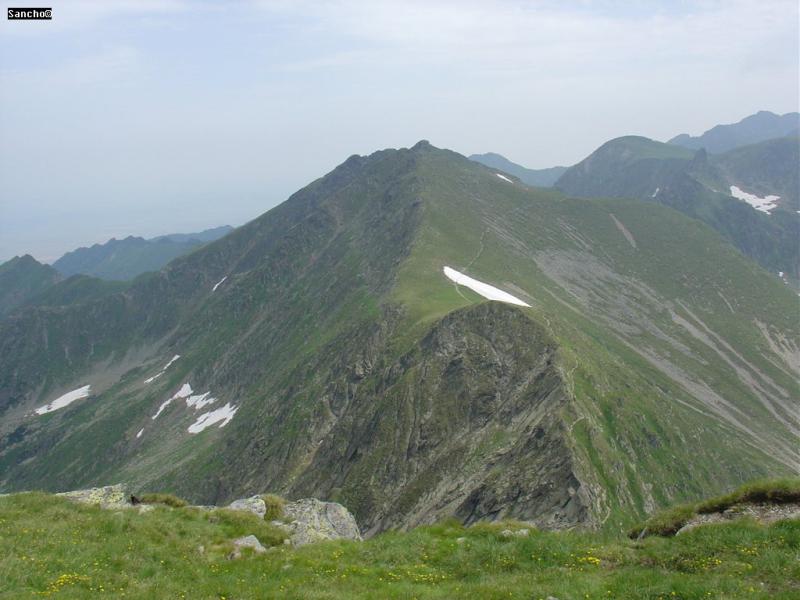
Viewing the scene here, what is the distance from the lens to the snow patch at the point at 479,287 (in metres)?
125

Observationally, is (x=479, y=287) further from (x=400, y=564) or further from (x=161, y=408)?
(x=161, y=408)

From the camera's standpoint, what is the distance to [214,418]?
544 feet

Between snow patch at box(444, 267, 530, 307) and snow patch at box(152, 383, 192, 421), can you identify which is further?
snow patch at box(152, 383, 192, 421)

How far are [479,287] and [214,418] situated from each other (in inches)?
3766

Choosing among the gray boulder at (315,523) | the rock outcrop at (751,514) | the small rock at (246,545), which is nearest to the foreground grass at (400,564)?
the small rock at (246,545)

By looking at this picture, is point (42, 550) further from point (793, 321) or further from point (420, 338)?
point (793, 321)

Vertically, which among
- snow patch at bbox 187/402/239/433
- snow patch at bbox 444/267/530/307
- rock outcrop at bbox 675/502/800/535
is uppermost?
snow patch at bbox 444/267/530/307

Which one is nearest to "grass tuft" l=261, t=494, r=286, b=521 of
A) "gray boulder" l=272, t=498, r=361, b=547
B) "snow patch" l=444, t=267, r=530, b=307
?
"gray boulder" l=272, t=498, r=361, b=547

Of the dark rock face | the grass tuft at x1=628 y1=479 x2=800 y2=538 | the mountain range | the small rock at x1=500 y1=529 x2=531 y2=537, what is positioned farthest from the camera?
the mountain range

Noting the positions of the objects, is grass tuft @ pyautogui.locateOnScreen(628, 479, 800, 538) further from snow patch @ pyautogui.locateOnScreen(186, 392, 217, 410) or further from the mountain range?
snow patch @ pyautogui.locateOnScreen(186, 392, 217, 410)

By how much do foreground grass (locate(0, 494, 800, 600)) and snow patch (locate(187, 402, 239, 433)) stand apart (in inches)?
5702

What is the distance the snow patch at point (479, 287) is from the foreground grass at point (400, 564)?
338 feet

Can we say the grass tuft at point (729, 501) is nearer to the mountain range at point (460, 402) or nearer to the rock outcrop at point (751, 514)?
the rock outcrop at point (751, 514)

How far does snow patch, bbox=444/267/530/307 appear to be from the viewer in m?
125
